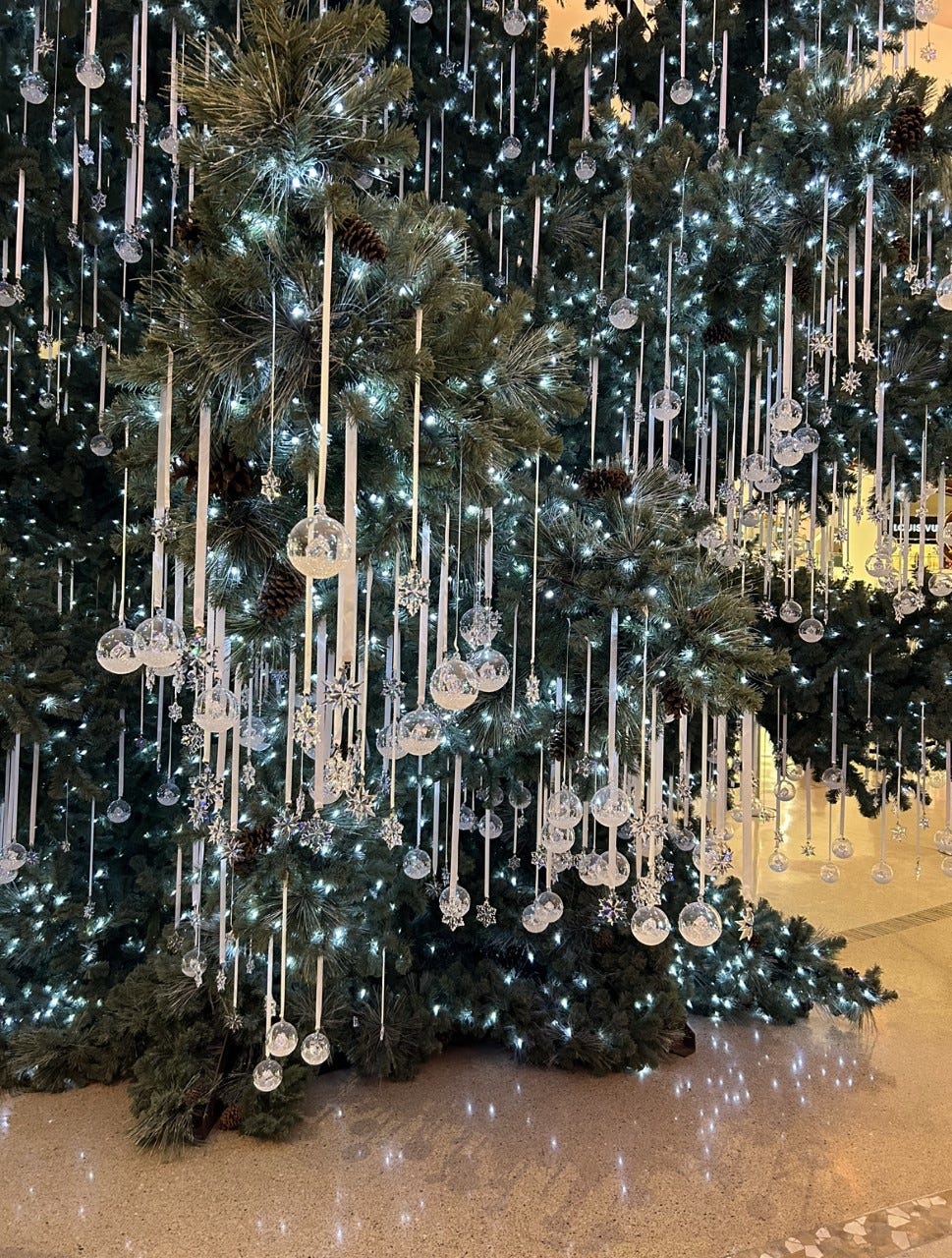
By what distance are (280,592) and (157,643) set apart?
0.59ft

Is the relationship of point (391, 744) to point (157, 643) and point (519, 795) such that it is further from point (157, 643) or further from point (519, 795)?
point (519, 795)

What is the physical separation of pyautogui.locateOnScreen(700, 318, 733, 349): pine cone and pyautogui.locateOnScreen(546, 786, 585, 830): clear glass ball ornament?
3.43 feet

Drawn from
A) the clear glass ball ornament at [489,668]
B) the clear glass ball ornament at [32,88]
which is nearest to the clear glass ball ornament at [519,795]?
the clear glass ball ornament at [489,668]

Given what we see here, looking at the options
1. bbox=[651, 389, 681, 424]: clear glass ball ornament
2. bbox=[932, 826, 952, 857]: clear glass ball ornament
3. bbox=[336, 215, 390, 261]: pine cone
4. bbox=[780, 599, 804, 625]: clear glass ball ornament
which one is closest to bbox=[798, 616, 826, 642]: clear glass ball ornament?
bbox=[780, 599, 804, 625]: clear glass ball ornament

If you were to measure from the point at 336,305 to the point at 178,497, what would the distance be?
1.34 feet

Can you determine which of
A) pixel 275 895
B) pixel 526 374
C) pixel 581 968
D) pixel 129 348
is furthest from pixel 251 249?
pixel 581 968

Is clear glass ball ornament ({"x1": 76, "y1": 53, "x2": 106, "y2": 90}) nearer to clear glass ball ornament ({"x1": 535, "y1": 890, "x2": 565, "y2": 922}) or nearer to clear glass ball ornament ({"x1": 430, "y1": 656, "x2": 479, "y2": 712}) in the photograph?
clear glass ball ornament ({"x1": 430, "y1": 656, "x2": 479, "y2": 712})

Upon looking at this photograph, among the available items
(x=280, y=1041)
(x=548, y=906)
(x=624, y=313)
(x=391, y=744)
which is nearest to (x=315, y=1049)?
(x=280, y=1041)

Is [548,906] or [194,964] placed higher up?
[548,906]

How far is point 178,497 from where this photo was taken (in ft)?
4.16

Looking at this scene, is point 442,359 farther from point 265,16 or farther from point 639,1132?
point 639,1132

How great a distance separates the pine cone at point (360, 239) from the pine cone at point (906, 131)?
Result: 916 mm

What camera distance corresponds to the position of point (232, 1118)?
8.14 ft

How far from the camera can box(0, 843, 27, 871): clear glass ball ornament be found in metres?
2.31
